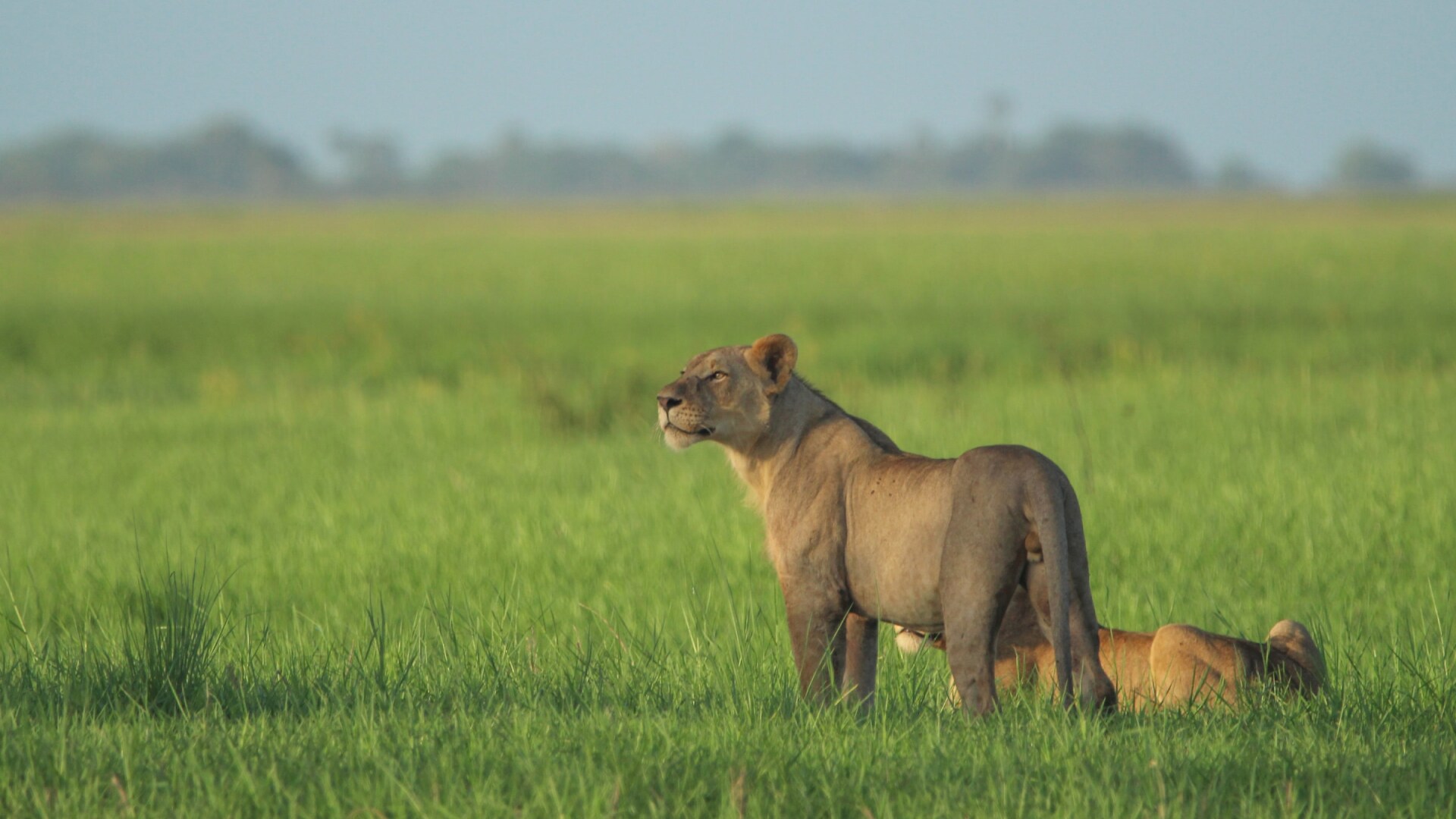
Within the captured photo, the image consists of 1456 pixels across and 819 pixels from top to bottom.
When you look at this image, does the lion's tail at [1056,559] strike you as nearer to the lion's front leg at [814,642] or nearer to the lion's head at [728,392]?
the lion's front leg at [814,642]

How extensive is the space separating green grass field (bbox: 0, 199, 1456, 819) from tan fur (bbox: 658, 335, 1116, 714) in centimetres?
24

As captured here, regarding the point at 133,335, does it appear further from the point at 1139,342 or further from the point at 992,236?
the point at 992,236

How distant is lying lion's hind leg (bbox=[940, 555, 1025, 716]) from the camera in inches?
157

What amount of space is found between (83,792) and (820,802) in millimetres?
1904

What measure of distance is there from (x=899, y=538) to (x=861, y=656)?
57cm

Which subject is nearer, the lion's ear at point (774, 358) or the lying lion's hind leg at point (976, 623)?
the lying lion's hind leg at point (976, 623)

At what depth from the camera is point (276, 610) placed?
7.64 metres

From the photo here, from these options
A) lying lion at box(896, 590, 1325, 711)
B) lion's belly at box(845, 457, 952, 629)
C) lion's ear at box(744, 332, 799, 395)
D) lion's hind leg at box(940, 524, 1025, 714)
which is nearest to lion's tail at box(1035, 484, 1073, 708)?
lion's hind leg at box(940, 524, 1025, 714)

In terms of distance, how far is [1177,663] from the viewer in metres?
4.73

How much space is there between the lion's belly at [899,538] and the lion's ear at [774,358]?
431 mm

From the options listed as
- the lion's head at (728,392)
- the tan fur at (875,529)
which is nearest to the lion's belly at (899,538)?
the tan fur at (875,529)

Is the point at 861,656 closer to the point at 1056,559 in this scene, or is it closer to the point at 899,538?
the point at 899,538

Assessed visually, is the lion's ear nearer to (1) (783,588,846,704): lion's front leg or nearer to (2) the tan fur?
(2) the tan fur

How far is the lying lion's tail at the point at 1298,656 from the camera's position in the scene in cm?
477
